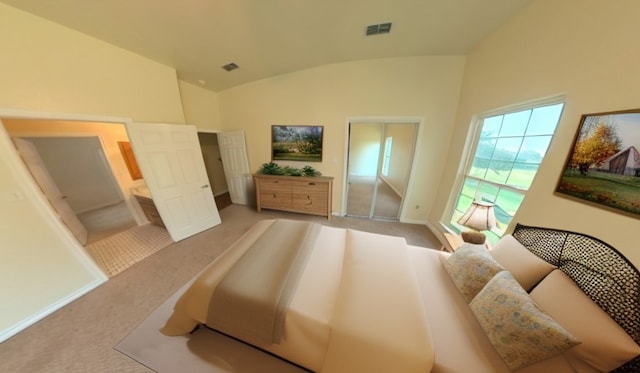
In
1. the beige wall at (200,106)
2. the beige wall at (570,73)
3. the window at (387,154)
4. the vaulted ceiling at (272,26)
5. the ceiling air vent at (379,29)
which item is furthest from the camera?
the window at (387,154)

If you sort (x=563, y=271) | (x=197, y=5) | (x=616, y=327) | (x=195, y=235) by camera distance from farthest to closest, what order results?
1. (x=195, y=235)
2. (x=197, y=5)
3. (x=563, y=271)
4. (x=616, y=327)

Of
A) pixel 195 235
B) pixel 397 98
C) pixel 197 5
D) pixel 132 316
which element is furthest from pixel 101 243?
pixel 397 98

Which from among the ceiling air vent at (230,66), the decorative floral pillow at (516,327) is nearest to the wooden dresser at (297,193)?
the ceiling air vent at (230,66)

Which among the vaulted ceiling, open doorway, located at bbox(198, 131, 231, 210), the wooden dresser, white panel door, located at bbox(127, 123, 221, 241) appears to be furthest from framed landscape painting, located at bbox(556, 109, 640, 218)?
open doorway, located at bbox(198, 131, 231, 210)

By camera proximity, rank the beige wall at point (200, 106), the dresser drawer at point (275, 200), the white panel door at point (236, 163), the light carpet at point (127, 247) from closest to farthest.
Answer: the light carpet at point (127, 247), the beige wall at point (200, 106), the dresser drawer at point (275, 200), the white panel door at point (236, 163)

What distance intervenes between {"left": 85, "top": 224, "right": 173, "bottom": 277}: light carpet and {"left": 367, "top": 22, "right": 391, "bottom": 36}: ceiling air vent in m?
4.32

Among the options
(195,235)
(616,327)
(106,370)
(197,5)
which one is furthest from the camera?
(195,235)

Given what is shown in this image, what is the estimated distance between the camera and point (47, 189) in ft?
7.99

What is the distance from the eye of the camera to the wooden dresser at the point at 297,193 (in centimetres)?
328

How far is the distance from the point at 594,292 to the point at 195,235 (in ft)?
13.9

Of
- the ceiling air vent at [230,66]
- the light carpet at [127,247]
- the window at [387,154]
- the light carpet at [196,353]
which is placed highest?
the ceiling air vent at [230,66]

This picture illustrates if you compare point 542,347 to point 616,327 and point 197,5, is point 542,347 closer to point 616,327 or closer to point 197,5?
point 616,327

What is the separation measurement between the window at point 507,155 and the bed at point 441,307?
48cm

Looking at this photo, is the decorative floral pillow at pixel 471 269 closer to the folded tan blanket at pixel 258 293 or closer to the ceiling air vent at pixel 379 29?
the folded tan blanket at pixel 258 293
